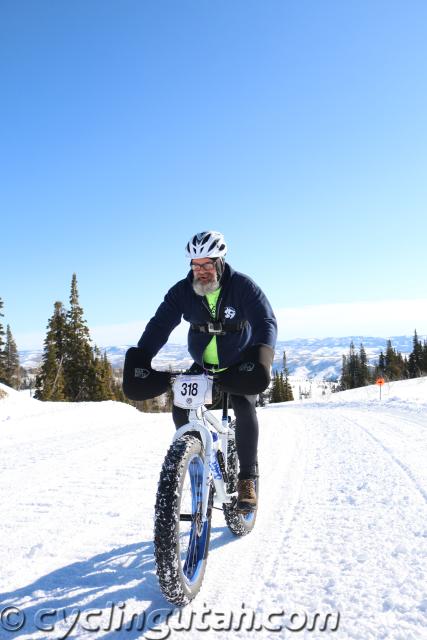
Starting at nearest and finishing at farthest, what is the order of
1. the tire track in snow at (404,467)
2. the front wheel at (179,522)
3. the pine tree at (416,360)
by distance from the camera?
the front wheel at (179,522) → the tire track in snow at (404,467) → the pine tree at (416,360)

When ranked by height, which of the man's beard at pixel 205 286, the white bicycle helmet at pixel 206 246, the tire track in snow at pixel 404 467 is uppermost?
the white bicycle helmet at pixel 206 246

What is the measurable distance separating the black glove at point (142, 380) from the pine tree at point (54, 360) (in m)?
38.0

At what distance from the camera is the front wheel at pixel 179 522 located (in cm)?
224

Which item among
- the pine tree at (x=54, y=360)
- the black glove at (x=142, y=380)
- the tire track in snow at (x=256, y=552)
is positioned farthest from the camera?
the pine tree at (x=54, y=360)

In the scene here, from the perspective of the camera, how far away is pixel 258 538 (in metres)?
3.49

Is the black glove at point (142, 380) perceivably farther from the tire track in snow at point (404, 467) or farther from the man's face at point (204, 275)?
the tire track in snow at point (404, 467)

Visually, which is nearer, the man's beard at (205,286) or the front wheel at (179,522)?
the front wheel at (179,522)

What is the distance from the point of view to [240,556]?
3.12 meters

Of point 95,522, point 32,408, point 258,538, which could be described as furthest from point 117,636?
point 32,408

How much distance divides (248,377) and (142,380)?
0.78 metres

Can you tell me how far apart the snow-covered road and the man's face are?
1.99 meters

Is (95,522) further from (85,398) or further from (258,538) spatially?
(85,398)

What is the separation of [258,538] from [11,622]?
189 centimetres

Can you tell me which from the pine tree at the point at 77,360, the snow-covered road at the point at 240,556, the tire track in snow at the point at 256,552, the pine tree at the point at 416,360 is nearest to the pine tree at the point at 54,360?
the pine tree at the point at 77,360
